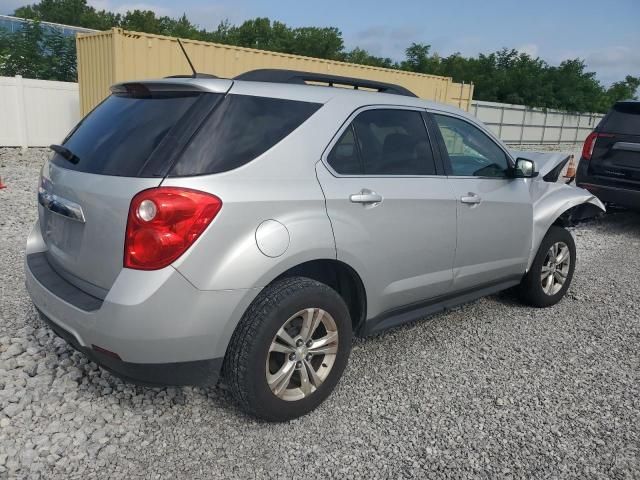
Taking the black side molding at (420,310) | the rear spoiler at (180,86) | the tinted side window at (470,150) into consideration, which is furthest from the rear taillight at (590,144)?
the rear spoiler at (180,86)

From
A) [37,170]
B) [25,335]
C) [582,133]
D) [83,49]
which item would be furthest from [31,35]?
[582,133]

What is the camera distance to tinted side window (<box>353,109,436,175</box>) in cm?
301

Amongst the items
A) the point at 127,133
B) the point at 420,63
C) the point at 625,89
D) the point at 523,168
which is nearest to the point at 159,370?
the point at 127,133

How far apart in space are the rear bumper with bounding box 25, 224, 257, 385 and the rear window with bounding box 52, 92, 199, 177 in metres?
0.54

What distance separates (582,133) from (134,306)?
36.1 metres

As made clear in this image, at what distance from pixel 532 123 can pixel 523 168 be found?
26354mm

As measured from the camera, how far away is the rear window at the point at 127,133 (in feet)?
7.91

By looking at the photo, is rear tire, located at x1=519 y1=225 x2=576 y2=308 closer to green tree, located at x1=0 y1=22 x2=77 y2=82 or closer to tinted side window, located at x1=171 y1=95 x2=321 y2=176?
tinted side window, located at x1=171 y1=95 x2=321 y2=176

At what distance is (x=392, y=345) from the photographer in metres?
3.73

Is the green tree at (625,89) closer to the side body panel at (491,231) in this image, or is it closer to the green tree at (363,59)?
the green tree at (363,59)

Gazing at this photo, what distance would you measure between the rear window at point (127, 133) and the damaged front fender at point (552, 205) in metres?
2.91

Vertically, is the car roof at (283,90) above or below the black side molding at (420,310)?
above

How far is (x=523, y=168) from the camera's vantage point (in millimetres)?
3941

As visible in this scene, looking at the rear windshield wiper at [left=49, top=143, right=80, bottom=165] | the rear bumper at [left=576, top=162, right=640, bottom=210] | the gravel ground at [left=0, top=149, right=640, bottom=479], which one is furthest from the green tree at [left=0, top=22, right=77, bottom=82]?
the rear windshield wiper at [left=49, top=143, right=80, bottom=165]
